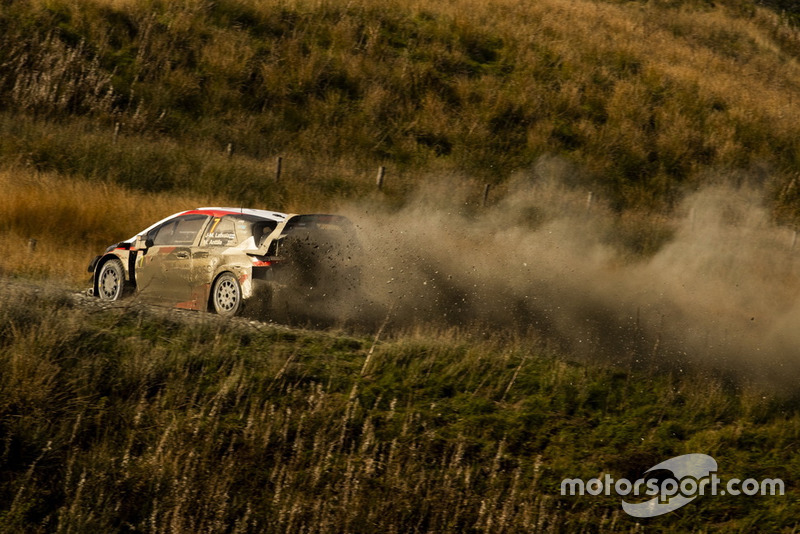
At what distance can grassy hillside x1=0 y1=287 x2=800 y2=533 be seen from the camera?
6.41 m

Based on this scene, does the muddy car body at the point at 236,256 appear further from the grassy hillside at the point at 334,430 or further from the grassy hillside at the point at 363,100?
the grassy hillside at the point at 363,100

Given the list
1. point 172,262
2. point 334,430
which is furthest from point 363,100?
point 334,430

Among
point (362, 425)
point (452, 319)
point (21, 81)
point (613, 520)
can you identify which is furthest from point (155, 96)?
point (613, 520)

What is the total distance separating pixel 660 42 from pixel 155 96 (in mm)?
20561

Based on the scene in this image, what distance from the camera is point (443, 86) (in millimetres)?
28438

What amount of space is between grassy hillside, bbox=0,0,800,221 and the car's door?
9220 millimetres

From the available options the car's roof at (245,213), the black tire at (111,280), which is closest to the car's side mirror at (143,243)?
the black tire at (111,280)

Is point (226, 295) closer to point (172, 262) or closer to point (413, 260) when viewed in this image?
point (172, 262)

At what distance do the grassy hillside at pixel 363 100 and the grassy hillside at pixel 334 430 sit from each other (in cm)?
1249

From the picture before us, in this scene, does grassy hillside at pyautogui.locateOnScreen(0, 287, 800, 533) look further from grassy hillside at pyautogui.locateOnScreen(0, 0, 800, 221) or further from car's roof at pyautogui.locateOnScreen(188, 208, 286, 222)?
grassy hillside at pyautogui.locateOnScreen(0, 0, 800, 221)

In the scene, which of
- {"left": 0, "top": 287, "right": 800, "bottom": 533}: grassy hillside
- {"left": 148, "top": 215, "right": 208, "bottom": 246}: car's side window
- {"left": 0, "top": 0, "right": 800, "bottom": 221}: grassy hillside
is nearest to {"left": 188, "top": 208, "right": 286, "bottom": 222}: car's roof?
{"left": 148, "top": 215, "right": 208, "bottom": 246}: car's side window

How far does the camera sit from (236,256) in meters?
10.2

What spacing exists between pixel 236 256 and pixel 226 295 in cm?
49

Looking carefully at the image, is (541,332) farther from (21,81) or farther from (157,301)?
(21,81)
